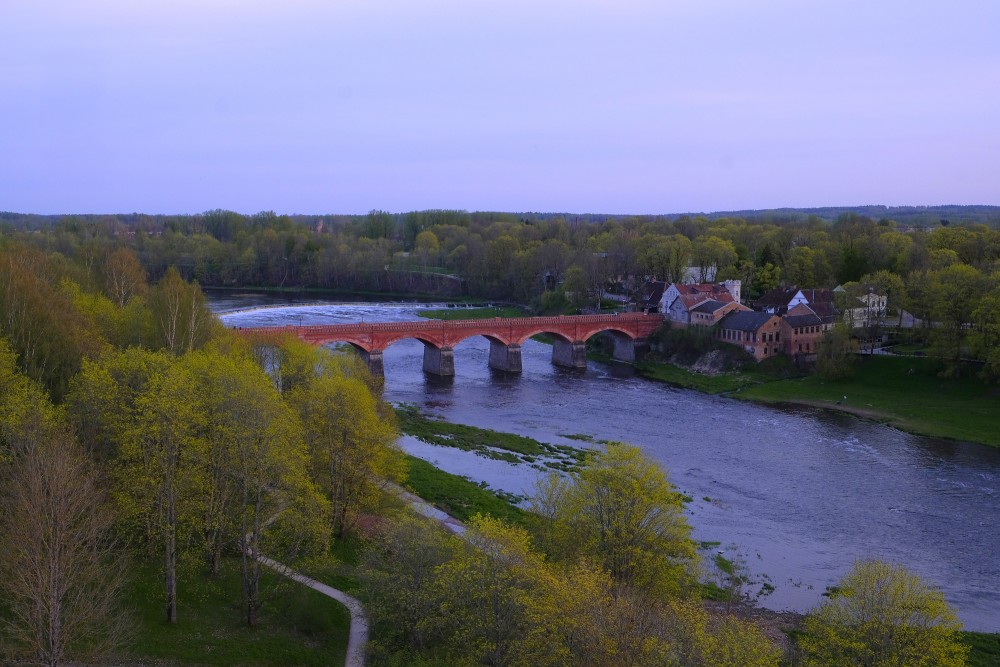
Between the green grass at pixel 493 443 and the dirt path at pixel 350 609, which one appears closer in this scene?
the dirt path at pixel 350 609

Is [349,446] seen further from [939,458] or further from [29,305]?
[939,458]

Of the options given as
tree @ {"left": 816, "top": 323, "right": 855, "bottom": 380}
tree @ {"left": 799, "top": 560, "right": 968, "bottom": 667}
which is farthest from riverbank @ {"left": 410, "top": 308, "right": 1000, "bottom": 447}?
tree @ {"left": 799, "top": 560, "right": 968, "bottom": 667}

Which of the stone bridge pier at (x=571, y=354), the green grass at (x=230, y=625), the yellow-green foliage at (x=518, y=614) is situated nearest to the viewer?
the yellow-green foliage at (x=518, y=614)

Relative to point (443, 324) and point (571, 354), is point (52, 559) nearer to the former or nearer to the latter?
point (443, 324)

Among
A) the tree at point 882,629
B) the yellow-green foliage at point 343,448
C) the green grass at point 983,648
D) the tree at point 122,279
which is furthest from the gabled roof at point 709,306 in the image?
the tree at point 882,629

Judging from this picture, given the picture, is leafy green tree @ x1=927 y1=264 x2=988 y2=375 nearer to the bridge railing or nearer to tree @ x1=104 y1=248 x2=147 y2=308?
the bridge railing

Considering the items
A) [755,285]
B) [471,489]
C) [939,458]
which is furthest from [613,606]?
[755,285]

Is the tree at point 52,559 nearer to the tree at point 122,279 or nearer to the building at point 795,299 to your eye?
the tree at point 122,279
